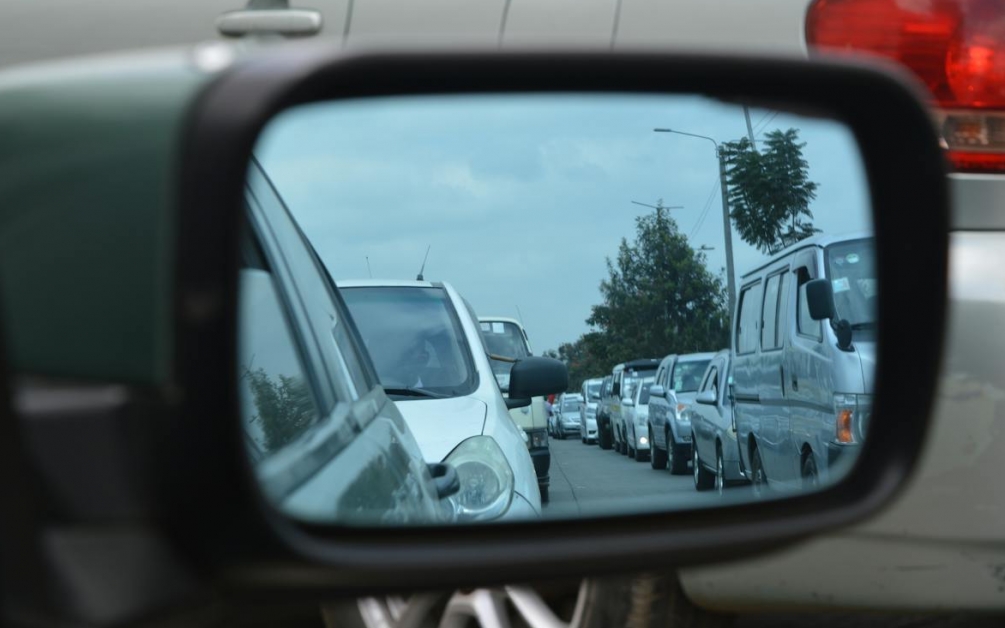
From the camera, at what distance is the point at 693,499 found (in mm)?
1628

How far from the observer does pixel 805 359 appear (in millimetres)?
3027

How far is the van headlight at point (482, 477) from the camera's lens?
155 inches

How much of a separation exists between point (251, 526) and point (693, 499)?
0.83 m

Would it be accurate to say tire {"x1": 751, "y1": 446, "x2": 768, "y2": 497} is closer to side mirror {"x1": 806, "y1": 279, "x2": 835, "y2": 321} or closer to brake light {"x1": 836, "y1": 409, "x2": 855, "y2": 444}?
brake light {"x1": 836, "y1": 409, "x2": 855, "y2": 444}

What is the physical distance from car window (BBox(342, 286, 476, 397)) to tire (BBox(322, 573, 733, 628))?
1568 mm

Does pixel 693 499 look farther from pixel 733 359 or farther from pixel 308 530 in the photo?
pixel 308 530

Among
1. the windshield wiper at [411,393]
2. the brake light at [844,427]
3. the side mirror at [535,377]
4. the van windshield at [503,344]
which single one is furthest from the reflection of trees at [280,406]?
the van windshield at [503,344]

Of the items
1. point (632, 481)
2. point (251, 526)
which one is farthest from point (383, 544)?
point (632, 481)

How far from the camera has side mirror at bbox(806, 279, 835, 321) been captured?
242 cm

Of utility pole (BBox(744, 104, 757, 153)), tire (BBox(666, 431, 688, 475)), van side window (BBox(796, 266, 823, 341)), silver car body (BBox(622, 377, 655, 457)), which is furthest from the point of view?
van side window (BBox(796, 266, 823, 341))

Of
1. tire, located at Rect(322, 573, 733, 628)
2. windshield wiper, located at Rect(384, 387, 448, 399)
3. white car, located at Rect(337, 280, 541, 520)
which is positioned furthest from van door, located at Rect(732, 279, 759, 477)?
windshield wiper, located at Rect(384, 387, 448, 399)

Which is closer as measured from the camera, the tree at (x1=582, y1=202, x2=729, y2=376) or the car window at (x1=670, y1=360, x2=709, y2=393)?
the tree at (x1=582, y1=202, x2=729, y2=376)

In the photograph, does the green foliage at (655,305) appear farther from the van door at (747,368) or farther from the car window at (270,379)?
the car window at (270,379)

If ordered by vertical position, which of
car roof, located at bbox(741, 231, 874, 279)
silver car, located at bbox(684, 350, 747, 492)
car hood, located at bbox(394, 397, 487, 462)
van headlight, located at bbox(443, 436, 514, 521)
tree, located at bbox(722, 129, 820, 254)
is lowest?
van headlight, located at bbox(443, 436, 514, 521)
